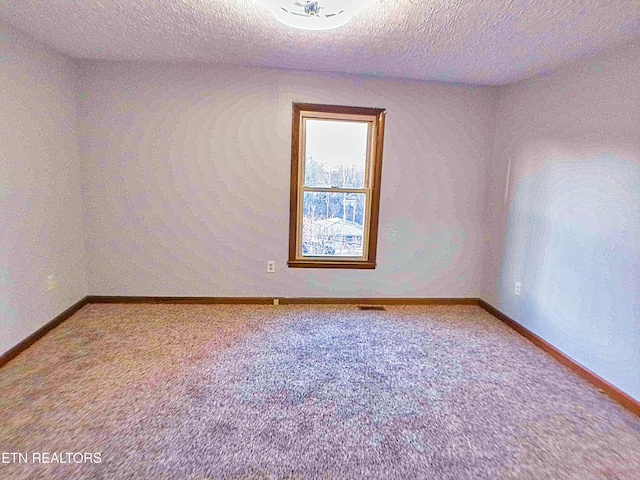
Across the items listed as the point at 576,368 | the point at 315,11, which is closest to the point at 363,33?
the point at 315,11

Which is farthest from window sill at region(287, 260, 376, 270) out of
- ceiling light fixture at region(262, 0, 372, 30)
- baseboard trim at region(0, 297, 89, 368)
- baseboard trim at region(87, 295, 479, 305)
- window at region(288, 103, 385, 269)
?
ceiling light fixture at region(262, 0, 372, 30)

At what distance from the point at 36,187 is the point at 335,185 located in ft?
8.18

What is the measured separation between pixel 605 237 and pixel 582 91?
109 cm

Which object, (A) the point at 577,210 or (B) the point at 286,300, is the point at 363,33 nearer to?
(A) the point at 577,210

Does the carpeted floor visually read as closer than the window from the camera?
Yes

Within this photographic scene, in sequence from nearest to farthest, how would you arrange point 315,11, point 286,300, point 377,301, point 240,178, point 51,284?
point 315,11 < point 51,284 < point 240,178 < point 286,300 < point 377,301

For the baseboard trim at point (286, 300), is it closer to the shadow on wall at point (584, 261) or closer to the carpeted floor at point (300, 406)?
the carpeted floor at point (300, 406)

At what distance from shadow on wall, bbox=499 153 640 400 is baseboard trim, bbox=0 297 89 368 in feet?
13.1

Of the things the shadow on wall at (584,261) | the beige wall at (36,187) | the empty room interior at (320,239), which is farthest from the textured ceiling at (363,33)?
the shadow on wall at (584,261)

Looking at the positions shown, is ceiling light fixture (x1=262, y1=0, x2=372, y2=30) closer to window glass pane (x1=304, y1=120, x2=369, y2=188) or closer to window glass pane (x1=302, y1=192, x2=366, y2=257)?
window glass pane (x1=304, y1=120, x2=369, y2=188)

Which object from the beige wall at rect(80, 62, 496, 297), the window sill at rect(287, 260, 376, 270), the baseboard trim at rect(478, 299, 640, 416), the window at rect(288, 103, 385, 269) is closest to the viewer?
the baseboard trim at rect(478, 299, 640, 416)

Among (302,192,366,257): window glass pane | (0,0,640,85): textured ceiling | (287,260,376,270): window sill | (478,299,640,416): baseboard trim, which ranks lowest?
(478,299,640,416): baseboard trim

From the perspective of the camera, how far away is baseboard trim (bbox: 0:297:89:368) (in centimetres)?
240

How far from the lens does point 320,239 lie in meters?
3.74
